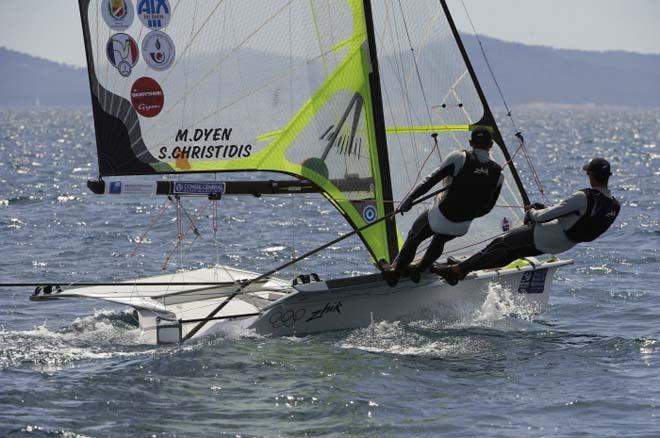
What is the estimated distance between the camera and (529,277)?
1157cm

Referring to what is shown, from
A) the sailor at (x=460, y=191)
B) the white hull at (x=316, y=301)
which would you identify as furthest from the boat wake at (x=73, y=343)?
the sailor at (x=460, y=191)

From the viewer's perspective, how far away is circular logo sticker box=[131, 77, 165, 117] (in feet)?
35.7

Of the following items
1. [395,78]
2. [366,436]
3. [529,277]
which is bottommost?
[366,436]

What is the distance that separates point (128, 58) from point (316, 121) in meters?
1.88

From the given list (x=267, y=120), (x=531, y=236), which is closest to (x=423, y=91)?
(x=267, y=120)

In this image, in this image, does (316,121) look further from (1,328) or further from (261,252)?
(261,252)

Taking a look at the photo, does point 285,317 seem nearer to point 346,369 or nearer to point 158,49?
point 346,369

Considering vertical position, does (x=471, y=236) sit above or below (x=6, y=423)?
above

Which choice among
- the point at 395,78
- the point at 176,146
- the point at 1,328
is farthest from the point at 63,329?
the point at 395,78

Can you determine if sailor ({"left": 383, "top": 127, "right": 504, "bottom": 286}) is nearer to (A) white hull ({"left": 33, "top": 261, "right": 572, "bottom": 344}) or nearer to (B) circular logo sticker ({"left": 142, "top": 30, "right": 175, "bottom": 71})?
(A) white hull ({"left": 33, "top": 261, "right": 572, "bottom": 344})

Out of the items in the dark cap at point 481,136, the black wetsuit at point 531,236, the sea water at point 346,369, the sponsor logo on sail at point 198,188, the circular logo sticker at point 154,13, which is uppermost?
the circular logo sticker at point 154,13

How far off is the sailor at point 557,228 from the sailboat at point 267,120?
560 mm

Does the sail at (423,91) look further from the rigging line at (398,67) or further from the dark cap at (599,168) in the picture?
the dark cap at (599,168)

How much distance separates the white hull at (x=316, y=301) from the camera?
10.5 metres
